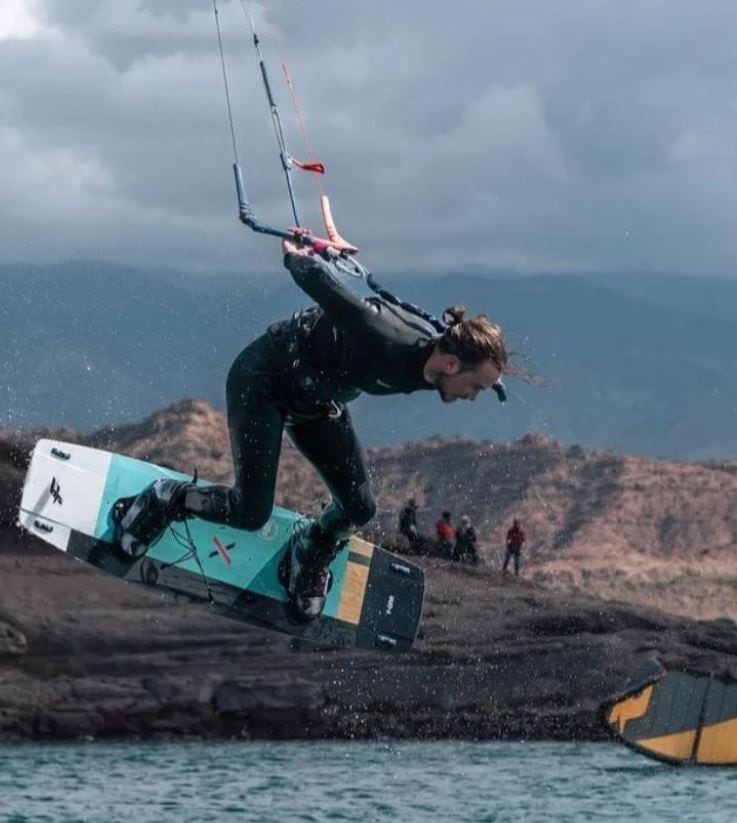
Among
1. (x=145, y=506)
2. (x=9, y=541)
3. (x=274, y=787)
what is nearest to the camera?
(x=145, y=506)

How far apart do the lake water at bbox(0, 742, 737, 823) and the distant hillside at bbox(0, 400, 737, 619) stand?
1295 inches

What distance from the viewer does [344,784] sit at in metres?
33.4

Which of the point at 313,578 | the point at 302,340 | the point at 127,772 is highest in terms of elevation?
the point at 302,340

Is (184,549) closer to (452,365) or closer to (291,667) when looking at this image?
(452,365)

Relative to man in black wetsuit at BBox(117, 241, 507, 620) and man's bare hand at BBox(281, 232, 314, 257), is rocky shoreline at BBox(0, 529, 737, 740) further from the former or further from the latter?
man's bare hand at BBox(281, 232, 314, 257)

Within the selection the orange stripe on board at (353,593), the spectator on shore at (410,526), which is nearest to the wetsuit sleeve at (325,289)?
the orange stripe on board at (353,593)

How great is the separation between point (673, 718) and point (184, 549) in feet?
70.5

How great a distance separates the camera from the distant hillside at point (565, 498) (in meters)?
82.1

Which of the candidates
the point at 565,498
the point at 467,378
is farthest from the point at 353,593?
the point at 565,498

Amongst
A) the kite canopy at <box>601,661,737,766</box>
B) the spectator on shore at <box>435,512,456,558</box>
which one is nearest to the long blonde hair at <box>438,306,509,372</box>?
the kite canopy at <box>601,661,737,766</box>

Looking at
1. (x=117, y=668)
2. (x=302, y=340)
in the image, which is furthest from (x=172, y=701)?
(x=302, y=340)

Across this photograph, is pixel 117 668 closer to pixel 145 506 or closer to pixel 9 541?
pixel 9 541

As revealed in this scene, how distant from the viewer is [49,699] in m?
39.0

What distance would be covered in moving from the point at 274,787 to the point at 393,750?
834 centimetres
